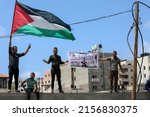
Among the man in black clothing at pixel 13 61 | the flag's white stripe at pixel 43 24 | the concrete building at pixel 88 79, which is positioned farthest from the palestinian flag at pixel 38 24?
the concrete building at pixel 88 79

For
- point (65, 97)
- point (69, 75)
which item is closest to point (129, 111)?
point (65, 97)

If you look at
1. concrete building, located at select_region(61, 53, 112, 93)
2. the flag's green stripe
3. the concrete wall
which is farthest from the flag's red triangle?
concrete building, located at select_region(61, 53, 112, 93)

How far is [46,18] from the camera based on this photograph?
17469mm

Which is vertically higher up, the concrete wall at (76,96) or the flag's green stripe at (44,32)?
the flag's green stripe at (44,32)

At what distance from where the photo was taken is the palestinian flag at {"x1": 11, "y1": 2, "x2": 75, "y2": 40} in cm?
1672

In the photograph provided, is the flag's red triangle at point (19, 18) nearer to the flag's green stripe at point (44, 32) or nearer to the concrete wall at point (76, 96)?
the flag's green stripe at point (44, 32)

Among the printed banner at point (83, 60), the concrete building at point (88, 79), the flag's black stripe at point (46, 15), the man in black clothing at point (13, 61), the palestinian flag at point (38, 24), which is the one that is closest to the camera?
the man in black clothing at point (13, 61)

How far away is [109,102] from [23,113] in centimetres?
199

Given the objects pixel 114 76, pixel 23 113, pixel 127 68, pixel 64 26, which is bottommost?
pixel 23 113

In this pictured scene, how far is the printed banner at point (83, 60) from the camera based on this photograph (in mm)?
20131

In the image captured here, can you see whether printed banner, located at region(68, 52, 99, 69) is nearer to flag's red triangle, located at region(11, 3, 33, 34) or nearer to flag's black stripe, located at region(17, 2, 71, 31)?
flag's black stripe, located at region(17, 2, 71, 31)

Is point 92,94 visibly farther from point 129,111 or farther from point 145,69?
point 145,69

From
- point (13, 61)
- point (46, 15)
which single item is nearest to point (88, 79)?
point (46, 15)

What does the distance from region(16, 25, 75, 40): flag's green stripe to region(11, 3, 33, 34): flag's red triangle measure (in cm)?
14
